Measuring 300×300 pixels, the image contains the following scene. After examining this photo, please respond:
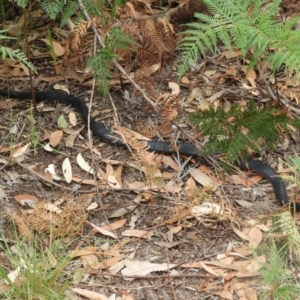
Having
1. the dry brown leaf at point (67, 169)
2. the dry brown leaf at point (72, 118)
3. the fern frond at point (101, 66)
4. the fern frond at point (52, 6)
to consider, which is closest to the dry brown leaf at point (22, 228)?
the dry brown leaf at point (67, 169)

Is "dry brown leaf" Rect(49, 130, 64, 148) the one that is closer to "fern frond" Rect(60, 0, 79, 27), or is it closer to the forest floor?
the forest floor

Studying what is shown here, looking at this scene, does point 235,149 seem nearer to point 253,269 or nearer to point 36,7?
point 253,269

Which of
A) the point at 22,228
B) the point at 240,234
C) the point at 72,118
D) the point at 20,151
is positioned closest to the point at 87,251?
the point at 22,228

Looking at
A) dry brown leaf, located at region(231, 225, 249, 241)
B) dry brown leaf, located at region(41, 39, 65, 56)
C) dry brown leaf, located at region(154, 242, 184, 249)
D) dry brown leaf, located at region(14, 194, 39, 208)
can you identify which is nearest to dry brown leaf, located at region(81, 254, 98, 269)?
dry brown leaf, located at region(154, 242, 184, 249)

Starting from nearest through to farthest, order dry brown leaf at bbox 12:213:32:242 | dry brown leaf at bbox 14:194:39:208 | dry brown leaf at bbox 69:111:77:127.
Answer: dry brown leaf at bbox 12:213:32:242 < dry brown leaf at bbox 14:194:39:208 < dry brown leaf at bbox 69:111:77:127

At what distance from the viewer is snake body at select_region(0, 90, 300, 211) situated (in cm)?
412

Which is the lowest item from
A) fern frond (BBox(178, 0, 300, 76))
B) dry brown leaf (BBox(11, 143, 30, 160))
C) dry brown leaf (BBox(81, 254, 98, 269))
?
dry brown leaf (BBox(11, 143, 30, 160))

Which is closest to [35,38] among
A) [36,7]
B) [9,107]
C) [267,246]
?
[36,7]

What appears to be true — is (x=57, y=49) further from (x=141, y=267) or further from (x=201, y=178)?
(x=141, y=267)

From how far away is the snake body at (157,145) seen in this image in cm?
412

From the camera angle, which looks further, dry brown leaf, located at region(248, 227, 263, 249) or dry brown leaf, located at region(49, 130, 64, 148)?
dry brown leaf, located at region(49, 130, 64, 148)

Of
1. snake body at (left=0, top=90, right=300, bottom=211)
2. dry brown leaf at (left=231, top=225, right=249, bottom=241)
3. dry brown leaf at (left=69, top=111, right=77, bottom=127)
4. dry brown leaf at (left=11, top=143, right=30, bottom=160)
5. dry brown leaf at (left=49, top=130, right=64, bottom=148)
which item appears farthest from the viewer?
dry brown leaf at (left=69, top=111, right=77, bottom=127)

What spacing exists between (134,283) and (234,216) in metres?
0.76

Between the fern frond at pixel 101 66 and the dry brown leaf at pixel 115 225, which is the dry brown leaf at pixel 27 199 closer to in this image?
the dry brown leaf at pixel 115 225
